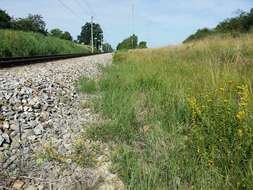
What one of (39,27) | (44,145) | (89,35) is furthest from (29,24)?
(44,145)

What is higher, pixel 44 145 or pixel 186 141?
pixel 186 141

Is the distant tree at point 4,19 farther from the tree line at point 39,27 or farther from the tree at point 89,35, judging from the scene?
the tree at point 89,35

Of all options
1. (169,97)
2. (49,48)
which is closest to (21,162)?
(169,97)

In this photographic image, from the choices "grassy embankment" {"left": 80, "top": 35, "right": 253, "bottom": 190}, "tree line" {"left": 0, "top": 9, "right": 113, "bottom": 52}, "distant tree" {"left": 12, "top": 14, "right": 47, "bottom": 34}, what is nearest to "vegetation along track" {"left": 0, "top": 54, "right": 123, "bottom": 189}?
"grassy embankment" {"left": 80, "top": 35, "right": 253, "bottom": 190}

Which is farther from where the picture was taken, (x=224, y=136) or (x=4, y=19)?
(x=4, y=19)

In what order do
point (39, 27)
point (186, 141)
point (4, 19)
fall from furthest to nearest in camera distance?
point (39, 27) → point (4, 19) → point (186, 141)

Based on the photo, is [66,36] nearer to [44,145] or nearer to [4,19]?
[4,19]

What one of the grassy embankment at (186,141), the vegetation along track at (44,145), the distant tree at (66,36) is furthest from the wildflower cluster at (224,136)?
the distant tree at (66,36)

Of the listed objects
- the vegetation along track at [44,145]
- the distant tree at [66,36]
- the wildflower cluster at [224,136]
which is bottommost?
the vegetation along track at [44,145]

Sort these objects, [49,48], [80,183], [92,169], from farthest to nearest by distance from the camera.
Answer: [49,48] < [92,169] < [80,183]

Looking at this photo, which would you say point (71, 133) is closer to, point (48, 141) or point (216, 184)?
point (48, 141)

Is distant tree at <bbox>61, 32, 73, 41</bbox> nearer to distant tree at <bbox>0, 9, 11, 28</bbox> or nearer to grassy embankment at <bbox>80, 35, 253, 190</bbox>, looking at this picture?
distant tree at <bbox>0, 9, 11, 28</bbox>

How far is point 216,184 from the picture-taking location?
6.24 feet

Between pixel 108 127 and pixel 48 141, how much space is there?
68 centimetres
